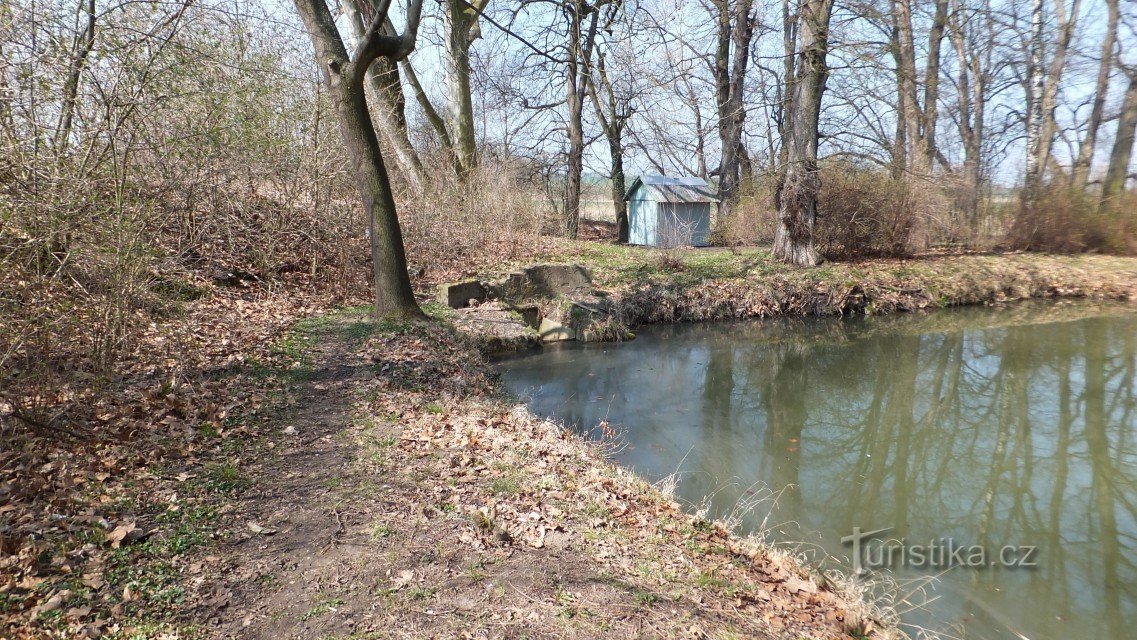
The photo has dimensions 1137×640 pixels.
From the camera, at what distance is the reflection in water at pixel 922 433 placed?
501 centimetres

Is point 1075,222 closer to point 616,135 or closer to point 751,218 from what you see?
point 751,218

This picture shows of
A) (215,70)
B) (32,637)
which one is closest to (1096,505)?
(32,637)

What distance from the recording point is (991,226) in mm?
18891

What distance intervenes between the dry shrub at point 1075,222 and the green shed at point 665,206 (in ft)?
30.3

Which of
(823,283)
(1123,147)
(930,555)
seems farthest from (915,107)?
(930,555)

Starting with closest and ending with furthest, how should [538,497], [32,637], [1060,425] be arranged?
[32,637]
[538,497]
[1060,425]

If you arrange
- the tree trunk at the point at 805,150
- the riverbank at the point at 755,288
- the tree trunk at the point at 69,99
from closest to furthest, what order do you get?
the tree trunk at the point at 69,99
the riverbank at the point at 755,288
the tree trunk at the point at 805,150

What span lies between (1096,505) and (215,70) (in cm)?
Result: 1103

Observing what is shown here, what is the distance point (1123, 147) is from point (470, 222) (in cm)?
1944

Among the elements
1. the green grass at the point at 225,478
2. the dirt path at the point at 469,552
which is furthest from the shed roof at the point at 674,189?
the green grass at the point at 225,478

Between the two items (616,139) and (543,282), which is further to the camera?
(616,139)

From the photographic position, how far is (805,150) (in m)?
14.6

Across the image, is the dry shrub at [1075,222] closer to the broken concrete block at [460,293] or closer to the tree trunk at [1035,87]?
the tree trunk at [1035,87]

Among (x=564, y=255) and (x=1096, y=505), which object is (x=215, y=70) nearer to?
(x=564, y=255)
